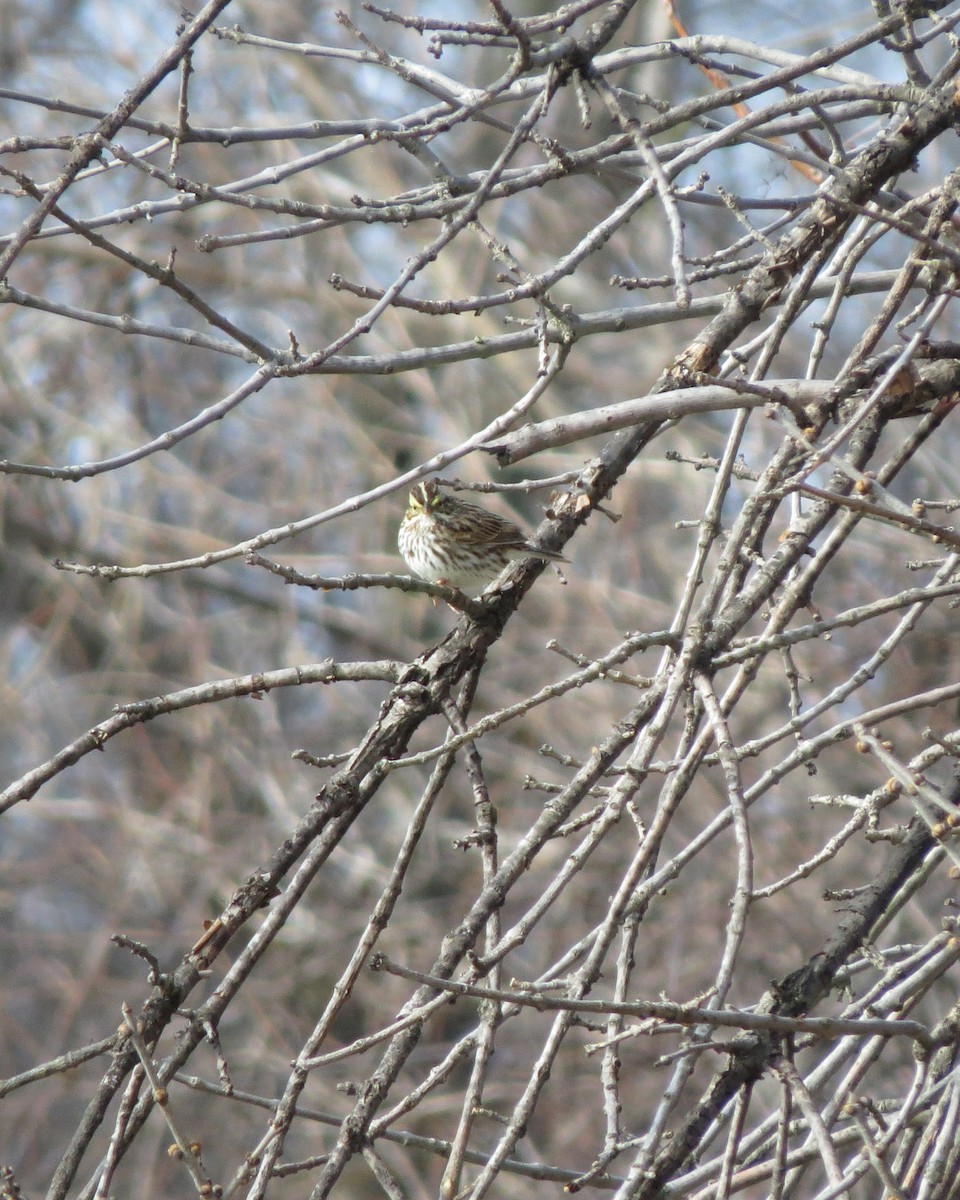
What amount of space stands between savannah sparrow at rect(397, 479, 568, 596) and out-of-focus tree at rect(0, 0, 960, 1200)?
284 mm

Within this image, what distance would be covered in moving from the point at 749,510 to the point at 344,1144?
4.41 ft

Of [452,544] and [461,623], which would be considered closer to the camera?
[461,623]

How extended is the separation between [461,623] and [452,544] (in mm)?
3206

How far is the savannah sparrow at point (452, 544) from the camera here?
6.44m

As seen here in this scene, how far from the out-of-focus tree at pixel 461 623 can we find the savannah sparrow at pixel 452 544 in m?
0.28

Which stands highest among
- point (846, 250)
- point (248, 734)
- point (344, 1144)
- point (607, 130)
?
point (607, 130)

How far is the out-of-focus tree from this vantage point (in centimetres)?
241

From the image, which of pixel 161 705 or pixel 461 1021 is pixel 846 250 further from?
pixel 461 1021

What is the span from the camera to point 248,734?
11914 mm

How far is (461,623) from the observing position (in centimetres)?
326

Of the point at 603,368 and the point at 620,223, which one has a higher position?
the point at 603,368

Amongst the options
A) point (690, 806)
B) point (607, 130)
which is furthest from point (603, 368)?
point (690, 806)

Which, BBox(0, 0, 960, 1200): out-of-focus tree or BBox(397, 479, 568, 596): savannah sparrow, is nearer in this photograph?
BBox(0, 0, 960, 1200): out-of-focus tree

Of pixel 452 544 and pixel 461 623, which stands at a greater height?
pixel 452 544
